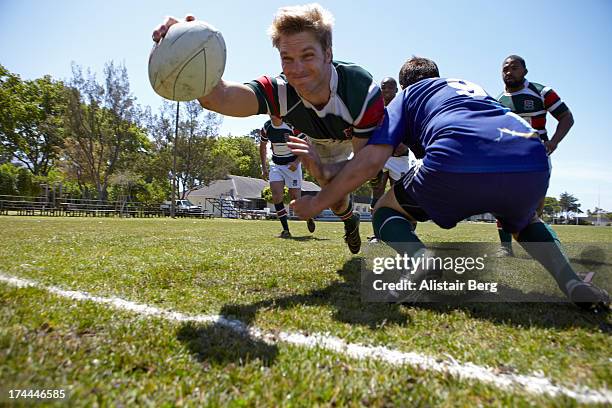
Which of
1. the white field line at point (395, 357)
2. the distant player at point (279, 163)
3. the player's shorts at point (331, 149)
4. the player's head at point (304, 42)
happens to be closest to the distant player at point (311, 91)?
the player's head at point (304, 42)

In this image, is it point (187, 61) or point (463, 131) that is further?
point (187, 61)

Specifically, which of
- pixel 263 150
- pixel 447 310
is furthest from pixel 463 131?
pixel 263 150

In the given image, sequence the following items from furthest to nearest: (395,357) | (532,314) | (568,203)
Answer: (568,203)
(532,314)
(395,357)

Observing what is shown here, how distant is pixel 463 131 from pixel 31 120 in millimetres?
50864

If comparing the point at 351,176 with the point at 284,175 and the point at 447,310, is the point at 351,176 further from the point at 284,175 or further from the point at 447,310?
the point at 284,175

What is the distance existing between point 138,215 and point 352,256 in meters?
31.7

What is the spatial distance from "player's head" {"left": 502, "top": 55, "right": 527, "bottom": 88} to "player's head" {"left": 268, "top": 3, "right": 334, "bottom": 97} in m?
3.95

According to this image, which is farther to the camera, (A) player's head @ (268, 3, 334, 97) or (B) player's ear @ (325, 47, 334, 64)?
(B) player's ear @ (325, 47, 334, 64)

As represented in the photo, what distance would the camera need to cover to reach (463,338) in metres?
2.02

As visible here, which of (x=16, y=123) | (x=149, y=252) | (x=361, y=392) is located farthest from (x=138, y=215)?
(x=361, y=392)

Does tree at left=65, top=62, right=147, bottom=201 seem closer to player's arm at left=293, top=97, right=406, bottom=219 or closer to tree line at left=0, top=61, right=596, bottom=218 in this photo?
tree line at left=0, top=61, right=596, bottom=218

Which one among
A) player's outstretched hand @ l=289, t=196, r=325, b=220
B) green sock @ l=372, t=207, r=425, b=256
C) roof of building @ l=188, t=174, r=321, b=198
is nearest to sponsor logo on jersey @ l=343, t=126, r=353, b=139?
green sock @ l=372, t=207, r=425, b=256

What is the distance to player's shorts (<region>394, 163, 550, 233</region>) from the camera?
2.37 metres

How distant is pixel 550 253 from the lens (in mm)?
2656
